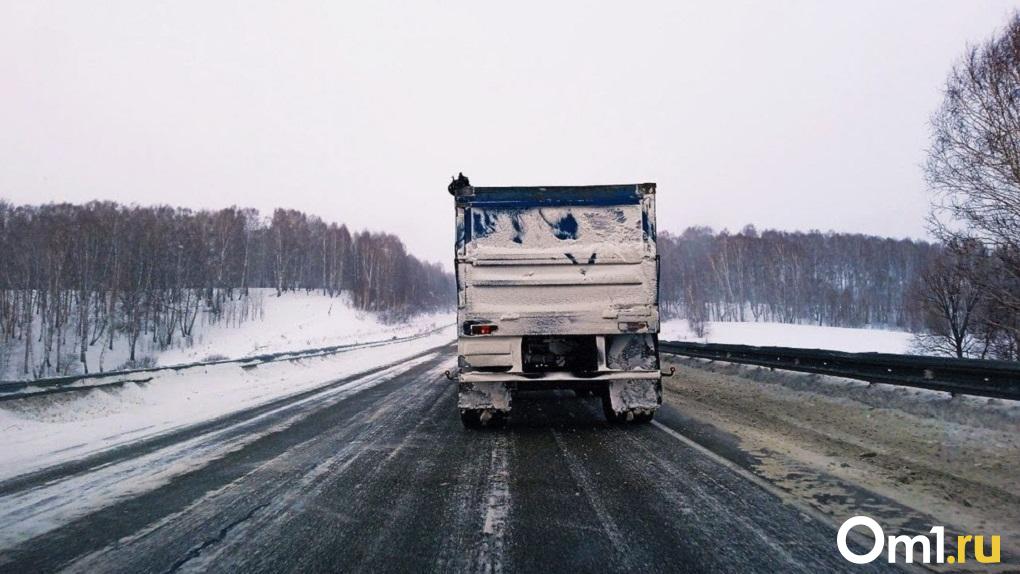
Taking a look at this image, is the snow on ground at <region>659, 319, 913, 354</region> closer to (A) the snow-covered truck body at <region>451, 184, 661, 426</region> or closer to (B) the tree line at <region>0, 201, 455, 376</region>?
(A) the snow-covered truck body at <region>451, 184, 661, 426</region>

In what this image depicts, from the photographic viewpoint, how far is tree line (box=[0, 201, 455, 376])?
1383 inches

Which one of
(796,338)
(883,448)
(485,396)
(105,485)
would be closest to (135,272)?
(105,485)

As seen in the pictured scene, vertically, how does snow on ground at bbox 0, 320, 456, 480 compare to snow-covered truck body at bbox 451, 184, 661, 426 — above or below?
below

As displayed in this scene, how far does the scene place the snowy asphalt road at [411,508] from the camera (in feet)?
9.11

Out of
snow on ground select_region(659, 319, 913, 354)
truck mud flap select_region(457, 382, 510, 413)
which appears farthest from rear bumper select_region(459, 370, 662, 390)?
snow on ground select_region(659, 319, 913, 354)

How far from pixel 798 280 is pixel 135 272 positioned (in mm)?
72268

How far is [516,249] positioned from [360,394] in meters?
6.15

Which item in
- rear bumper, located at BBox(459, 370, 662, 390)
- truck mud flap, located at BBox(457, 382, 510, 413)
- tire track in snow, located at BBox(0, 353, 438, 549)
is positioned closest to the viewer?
tire track in snow, located at BBox(0, 353, 438, 549)

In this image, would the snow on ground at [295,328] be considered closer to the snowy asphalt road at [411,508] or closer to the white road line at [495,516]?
the snowy asphalt road at [411,508]

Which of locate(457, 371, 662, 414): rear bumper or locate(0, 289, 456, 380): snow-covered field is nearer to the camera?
locate(457, 371, 662, 414): rear bumper

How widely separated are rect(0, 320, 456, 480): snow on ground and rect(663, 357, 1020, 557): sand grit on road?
25.1ft

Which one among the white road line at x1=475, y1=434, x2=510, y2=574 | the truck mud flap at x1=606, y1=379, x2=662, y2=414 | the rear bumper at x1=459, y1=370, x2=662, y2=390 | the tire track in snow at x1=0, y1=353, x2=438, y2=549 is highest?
the rear bumper at x1=459, y1=370, x2=662, y2=390

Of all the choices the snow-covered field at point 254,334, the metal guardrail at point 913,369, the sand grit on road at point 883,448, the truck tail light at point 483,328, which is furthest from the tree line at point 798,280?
the truck tail light at point 483,328

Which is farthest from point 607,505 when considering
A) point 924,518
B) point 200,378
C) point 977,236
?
point 977,236
